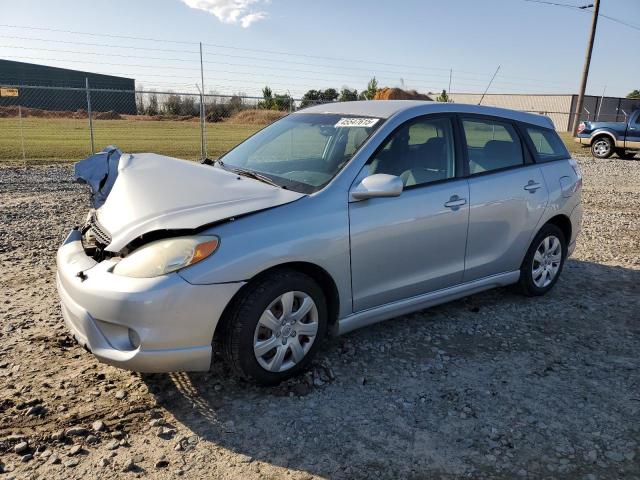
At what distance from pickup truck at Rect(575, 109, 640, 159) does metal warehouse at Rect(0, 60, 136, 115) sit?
30.2 m

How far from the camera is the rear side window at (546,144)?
15.7 feet

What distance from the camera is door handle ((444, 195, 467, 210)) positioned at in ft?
12.7

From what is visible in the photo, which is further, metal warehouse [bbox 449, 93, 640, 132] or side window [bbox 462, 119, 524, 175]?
metal warehouse [bbox 449, 93, 640, 132]

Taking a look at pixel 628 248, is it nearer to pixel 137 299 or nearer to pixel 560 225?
pixel 560 225

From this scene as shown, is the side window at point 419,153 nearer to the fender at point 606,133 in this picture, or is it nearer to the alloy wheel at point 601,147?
the fender at point 606,133

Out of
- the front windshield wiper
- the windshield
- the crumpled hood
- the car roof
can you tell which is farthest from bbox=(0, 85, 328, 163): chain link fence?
Result: the crumpled hood

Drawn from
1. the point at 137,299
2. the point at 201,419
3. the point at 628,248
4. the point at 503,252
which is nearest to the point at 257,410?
the point at 201,419

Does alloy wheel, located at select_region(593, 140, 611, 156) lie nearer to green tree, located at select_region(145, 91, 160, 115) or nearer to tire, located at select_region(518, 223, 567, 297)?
tire, located at select_region(518, 223, 567, 297)

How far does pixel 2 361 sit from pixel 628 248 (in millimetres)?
6924

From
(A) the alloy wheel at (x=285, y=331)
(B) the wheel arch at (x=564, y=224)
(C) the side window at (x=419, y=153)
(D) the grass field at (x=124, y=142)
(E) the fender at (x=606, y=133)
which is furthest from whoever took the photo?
(E) the fender at (x=606, y=133)

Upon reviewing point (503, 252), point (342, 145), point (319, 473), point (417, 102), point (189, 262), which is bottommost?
point (319, 473)

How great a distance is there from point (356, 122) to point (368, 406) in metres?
2.00

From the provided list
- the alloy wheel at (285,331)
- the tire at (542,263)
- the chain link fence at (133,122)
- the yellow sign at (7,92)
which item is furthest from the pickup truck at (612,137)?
the alloy wheel at (285,331)

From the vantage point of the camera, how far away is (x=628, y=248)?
269 inches
